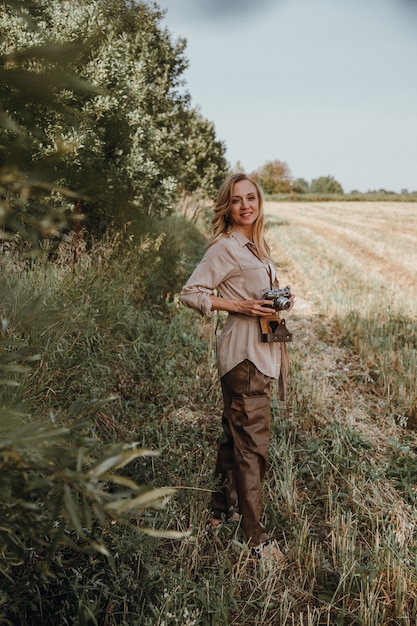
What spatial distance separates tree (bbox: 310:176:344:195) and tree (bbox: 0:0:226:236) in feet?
279

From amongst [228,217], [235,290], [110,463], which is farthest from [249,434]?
[110,463]

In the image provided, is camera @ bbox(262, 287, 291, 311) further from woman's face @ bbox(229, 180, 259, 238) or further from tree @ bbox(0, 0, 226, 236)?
tree @ bbox(0, 0, 226, 236)

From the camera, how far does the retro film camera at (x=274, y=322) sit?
2707mm

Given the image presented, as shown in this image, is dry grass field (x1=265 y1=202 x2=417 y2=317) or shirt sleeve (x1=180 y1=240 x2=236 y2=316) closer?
shirt sleeve (x1=180 y1=240 x2=236 y2=316)

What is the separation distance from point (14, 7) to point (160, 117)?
1040cm

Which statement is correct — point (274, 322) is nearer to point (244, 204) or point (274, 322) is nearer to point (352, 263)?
point (244, 204)

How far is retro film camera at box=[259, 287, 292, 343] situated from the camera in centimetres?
271

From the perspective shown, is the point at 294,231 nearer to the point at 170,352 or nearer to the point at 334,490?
the point at 170,352

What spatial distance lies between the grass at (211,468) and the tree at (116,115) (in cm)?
43

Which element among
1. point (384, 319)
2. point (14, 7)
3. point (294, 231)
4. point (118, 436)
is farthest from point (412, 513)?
point (294, 231)

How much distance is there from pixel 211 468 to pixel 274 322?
1239 mm

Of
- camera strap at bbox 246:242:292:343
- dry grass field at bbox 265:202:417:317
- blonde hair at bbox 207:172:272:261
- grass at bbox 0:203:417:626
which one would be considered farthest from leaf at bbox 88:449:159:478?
dry grass field at bbox 265:202:417:317

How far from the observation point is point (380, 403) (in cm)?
463

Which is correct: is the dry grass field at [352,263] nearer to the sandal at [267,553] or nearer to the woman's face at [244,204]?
the woman's face at [244,204]
